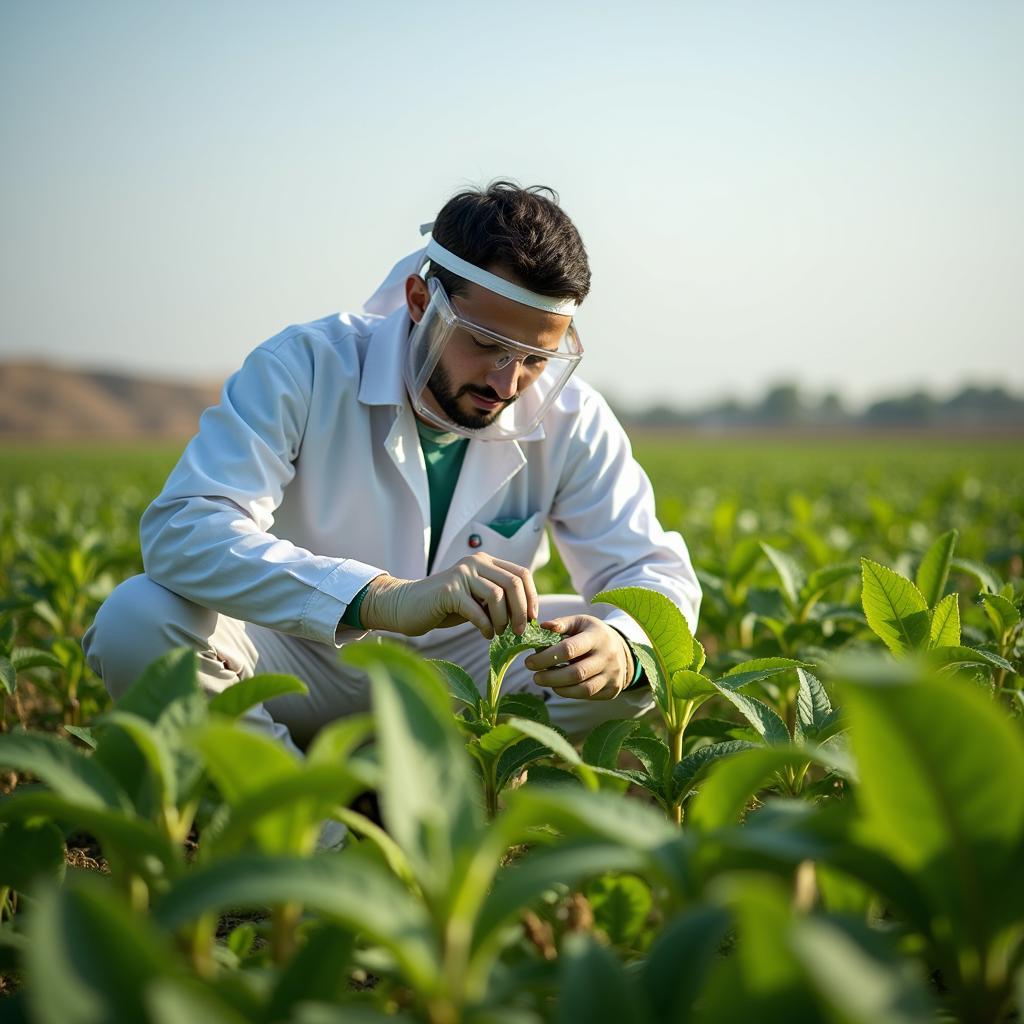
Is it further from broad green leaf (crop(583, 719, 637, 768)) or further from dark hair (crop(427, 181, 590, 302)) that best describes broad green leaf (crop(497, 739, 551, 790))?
dark hair (crop(427, 181, 590, 302))

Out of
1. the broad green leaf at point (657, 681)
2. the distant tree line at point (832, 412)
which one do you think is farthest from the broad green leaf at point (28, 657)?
the distant tree line at point (832, 412)

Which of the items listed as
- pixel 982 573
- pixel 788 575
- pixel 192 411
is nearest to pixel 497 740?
pixel 788 575

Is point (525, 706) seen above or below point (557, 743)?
below

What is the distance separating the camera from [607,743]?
2033 mm

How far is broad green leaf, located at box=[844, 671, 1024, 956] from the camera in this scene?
3.08 ft

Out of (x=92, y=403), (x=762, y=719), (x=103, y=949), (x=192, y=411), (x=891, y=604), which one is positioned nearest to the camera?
(x=103, y=949)

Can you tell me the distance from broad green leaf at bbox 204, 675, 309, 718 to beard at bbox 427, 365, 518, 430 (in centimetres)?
146

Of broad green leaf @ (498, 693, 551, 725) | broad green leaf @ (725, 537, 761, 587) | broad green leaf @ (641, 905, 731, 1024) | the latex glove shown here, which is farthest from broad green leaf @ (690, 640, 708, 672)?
broad green leaf @ (725, 537, 761, 587)

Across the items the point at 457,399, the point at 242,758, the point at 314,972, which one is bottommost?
the point at 314,972

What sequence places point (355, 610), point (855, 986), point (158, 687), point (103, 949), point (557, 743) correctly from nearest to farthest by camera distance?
point (855, 986) < point (103, 949) < point (158, 687) < point (557, 743) < point (355, 610)

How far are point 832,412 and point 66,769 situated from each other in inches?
4540

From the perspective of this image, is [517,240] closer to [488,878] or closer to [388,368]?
[388,368]

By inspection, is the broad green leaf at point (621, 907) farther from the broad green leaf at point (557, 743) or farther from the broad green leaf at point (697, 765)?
the broad green leaf at point (697, 765)

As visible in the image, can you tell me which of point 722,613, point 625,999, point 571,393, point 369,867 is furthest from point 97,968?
point 722,613
